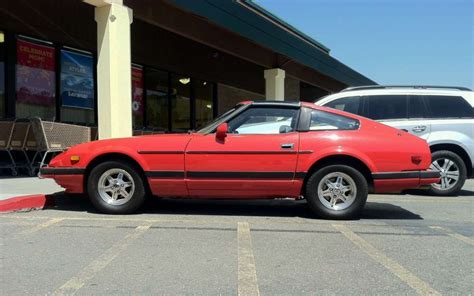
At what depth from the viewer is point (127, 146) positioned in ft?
22.6

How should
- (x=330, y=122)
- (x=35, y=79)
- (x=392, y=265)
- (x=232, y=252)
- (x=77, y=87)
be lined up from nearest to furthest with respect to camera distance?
1. (x=392, y=265)
2. (x=232, y=252)
3. (x=330, y=122)
4. (x=35, y=79)
5. (x=77, y=87)

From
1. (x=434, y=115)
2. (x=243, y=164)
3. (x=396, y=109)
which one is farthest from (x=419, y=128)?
(x=243, y=164)

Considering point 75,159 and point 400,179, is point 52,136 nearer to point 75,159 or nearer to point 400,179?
point 75,159

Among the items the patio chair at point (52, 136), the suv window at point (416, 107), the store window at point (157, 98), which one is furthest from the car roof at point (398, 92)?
the store window at point (157, 98)

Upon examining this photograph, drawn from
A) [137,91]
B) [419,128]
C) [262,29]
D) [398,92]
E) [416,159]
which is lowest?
[416,159]

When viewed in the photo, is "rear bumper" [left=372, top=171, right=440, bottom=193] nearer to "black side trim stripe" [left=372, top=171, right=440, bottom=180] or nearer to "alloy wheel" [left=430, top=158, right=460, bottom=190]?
"black side trim stripe" [left=372, top=171, right=440, bottom=180]

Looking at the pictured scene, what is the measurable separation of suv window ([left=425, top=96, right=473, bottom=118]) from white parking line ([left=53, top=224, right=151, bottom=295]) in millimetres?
6109

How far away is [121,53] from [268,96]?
8.92 metres

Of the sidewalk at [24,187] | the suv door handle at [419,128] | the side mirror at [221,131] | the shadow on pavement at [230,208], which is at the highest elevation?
the suv door handle at [419,128]

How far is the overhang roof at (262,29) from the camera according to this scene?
12797mm

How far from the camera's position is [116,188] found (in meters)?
6.98

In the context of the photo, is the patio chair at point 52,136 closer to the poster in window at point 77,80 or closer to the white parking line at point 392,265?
the poster in window at point 77,80

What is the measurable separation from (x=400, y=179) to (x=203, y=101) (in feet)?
48.3

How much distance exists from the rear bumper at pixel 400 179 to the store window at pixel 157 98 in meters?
11.6
